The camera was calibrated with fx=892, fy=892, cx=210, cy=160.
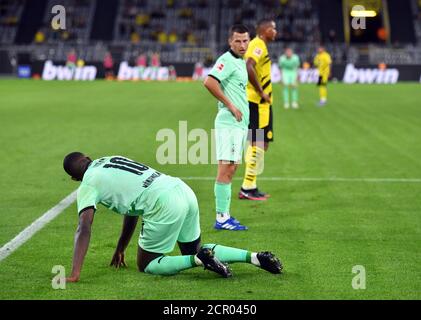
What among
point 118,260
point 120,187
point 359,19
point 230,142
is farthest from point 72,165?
point 359,19

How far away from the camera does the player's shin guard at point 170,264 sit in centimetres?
789

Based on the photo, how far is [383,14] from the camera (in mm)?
62875

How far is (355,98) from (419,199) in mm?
23748

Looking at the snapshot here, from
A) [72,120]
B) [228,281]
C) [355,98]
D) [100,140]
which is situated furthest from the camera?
[355,98]

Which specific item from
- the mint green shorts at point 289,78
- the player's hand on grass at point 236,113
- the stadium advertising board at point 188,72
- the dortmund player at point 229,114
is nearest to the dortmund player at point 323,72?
the mint green shorts at point 289,78

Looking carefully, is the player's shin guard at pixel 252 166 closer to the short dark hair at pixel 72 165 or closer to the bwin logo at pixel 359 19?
the short dark hair at pixel 72 165

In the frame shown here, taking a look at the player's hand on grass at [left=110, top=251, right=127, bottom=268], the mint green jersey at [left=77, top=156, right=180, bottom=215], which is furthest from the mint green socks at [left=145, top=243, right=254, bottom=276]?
the mint green jersey at [left=77, top=156, right=180, bottom=215]

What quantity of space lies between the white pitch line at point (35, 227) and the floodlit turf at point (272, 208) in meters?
0.10

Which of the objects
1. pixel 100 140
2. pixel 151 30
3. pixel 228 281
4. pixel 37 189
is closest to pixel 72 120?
pixel 100 140

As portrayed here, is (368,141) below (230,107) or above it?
below

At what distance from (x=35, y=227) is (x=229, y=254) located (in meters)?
3.10

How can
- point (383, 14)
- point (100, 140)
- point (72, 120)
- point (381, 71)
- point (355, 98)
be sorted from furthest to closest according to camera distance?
1. point (383, 14)
2. point (381, 71)
3. point (355, 98)
4. point (72, 120)
5. point (100, 140)

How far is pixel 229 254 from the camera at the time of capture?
26.6 feet

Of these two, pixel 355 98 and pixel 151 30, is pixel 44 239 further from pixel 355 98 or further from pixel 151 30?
pixel 151 30
